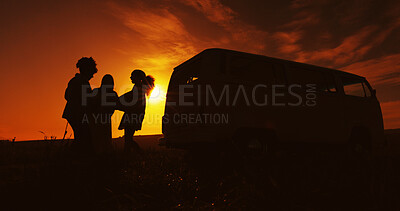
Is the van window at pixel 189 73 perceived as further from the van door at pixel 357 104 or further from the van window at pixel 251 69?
the van door at pixel 357 104

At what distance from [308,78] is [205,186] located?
3.96 metres

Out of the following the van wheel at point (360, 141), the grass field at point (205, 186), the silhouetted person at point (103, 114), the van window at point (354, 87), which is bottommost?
the grass field at point (205, 186)

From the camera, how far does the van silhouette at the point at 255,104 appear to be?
399cm

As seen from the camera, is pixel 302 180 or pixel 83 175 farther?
pixel 83 175

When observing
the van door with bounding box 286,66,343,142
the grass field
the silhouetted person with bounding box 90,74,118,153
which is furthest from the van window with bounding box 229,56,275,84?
the silhouetted person with bounding box 90,74,118,153

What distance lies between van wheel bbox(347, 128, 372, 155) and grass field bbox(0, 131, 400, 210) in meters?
2.24

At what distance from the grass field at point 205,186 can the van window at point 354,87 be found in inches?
107

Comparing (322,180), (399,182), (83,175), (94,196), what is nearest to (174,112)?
(83,175)

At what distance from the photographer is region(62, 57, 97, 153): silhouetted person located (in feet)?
15.7

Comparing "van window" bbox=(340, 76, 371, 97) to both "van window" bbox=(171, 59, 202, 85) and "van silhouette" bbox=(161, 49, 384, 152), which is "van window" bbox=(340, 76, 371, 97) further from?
"van window" bbox=(171, 59, 202, 85)

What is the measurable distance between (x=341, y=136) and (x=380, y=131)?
2089 millimetres

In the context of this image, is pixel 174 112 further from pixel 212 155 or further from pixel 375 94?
pixel 375 94

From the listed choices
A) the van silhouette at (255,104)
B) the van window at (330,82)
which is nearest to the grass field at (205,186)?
the van silhouette at (255,104)

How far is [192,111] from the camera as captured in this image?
415 centimetres
